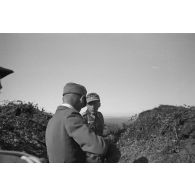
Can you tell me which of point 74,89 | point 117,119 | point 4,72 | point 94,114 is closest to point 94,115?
point 94,114

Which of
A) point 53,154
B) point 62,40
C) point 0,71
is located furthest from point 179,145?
point 0,71

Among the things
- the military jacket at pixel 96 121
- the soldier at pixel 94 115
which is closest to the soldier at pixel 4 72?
the soldier at pixel 94 115

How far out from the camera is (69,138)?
2.64 meters

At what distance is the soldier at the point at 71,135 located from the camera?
97.1 inches

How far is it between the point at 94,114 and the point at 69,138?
85.6 inches

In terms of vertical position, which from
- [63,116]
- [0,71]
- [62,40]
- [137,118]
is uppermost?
[62,40]

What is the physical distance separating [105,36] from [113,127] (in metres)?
1.73

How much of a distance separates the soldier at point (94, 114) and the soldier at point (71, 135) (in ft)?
5.95

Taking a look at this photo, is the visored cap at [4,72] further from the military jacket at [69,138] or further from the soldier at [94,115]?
the military jacket at [69,138]

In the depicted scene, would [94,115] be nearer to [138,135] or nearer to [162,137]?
[138,135]

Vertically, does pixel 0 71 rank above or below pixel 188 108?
above

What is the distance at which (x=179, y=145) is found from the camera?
12.6 ft

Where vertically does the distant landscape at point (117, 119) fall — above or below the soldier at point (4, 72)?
below

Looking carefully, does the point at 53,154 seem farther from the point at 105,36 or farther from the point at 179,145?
the point at 105,36
